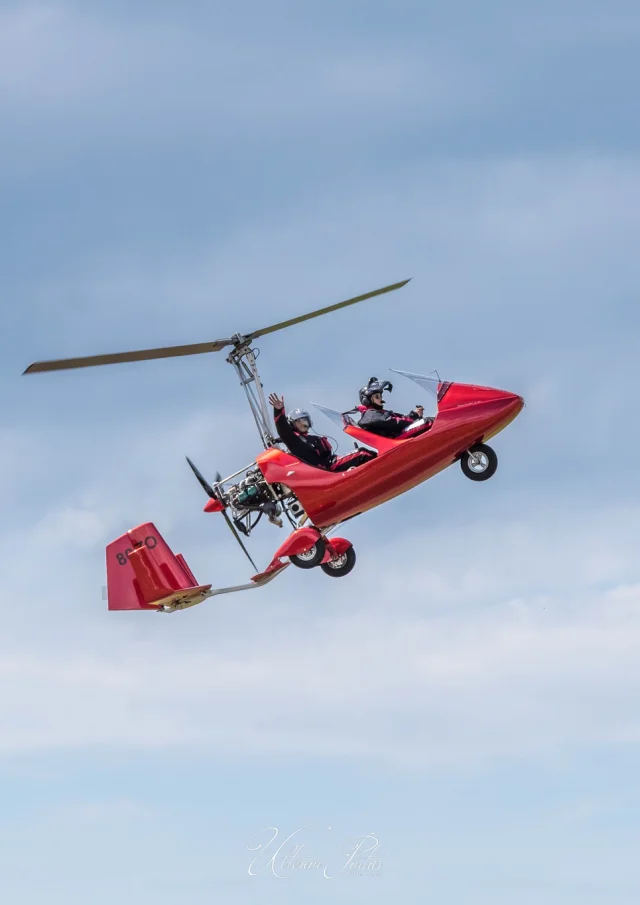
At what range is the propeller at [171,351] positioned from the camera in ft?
84.8

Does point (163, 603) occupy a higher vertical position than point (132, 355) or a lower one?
lower

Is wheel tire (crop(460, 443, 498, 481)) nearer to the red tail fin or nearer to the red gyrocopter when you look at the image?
the red gyrocopter

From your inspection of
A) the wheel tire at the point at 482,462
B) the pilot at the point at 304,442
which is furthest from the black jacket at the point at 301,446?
the wheel tire at the point at 482,462

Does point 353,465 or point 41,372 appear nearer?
point 41,372

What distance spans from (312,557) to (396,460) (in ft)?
11.3

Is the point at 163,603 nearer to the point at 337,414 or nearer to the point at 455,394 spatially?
the point at 337,414

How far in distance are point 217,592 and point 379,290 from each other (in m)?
8.71

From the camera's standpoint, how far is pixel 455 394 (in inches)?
1108

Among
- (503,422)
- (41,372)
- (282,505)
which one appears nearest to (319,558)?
(282,505)

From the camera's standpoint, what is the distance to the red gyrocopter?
28062mm

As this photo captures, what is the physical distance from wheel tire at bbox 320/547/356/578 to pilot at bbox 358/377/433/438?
3692 mm

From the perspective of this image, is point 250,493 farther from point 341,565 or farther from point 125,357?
point 125,357

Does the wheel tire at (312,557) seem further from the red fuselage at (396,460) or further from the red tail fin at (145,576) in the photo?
the red tail fin at (145,576)

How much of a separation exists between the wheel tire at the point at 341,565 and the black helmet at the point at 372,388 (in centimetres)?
400
